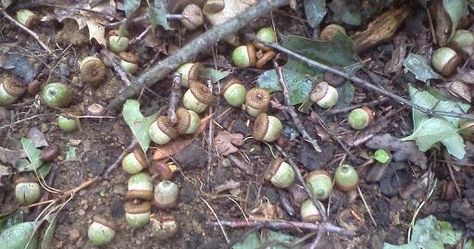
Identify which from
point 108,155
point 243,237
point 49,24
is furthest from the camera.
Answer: point 49,24

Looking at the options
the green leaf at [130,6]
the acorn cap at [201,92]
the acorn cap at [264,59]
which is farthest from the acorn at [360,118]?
the green leaf at [130,6]

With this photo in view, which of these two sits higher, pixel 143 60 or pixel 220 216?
pixel 143 60

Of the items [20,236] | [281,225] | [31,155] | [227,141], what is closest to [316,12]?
[227,141]

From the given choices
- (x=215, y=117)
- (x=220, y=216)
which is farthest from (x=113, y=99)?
(x=220, y=216)

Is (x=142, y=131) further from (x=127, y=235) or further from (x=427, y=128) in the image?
(x=427, y=128)

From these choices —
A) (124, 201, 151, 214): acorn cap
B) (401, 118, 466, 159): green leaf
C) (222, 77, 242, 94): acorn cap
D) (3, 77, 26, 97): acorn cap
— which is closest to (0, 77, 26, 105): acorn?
(3, 77, 26, 97): acorn cap

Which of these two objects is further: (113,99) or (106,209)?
(113,99)

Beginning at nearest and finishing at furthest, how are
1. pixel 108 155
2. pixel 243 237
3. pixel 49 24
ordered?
1. pixel 243 237
2. pixel 108 155
3. pixel 49 24

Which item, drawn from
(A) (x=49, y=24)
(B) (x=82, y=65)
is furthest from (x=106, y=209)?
(A) (x=49, y=24)
